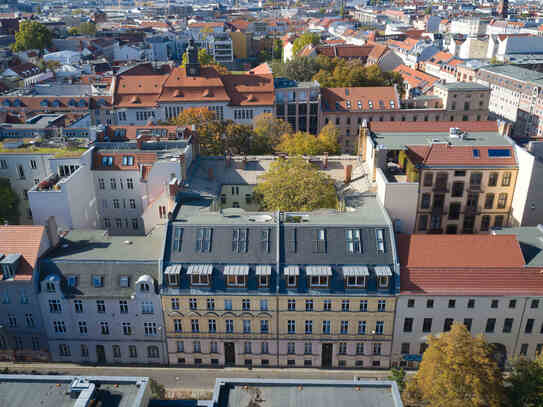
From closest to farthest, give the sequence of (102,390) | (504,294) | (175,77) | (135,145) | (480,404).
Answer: (102,390), (480,404), (504,294), (135,145), (175,77)

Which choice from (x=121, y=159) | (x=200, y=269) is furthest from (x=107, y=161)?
(x=200, y=269)

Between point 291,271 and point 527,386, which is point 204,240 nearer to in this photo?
point 291,271

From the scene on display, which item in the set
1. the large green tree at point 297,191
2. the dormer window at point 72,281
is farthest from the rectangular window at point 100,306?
the large green tree at point 297,191

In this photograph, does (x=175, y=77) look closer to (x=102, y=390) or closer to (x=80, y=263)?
(x=80, y=263)

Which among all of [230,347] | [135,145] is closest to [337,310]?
[230,347]

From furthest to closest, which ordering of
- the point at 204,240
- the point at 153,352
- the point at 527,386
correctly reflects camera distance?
the point at 153,352, the point at 204,240, the point at 527,386

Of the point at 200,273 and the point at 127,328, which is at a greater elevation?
the point at 200,273
